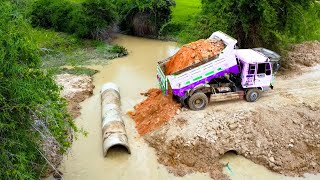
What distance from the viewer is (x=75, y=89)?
20672 millimetres

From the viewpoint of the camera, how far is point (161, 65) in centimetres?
1767

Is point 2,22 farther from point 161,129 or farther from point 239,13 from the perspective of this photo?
point 239,13

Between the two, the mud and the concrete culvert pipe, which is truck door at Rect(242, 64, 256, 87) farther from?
the mud

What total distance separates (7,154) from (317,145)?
1157cm

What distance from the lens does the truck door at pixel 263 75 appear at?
16.6m

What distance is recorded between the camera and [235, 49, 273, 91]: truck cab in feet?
53.8

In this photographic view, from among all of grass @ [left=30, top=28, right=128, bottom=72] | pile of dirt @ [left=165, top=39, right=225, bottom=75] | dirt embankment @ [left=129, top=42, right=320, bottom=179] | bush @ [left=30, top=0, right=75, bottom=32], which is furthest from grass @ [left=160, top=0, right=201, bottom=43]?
dirt embankment @ [left=129, top=42, right=320, bottom=179]

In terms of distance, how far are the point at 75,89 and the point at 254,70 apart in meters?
9.84

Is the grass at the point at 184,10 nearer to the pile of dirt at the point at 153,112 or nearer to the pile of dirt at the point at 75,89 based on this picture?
the pile of dirt at the point at 75,89

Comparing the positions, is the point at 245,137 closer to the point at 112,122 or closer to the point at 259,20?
the point at 112,122

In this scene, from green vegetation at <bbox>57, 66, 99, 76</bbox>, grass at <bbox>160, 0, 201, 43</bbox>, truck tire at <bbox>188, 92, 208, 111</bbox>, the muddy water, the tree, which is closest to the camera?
the muddy water

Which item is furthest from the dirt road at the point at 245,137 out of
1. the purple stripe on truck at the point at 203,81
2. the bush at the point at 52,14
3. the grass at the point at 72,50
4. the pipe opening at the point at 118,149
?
the bush at the point at 52,14

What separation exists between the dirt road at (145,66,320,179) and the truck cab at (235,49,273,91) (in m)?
0.91

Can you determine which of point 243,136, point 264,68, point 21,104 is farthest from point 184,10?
point 21,104
